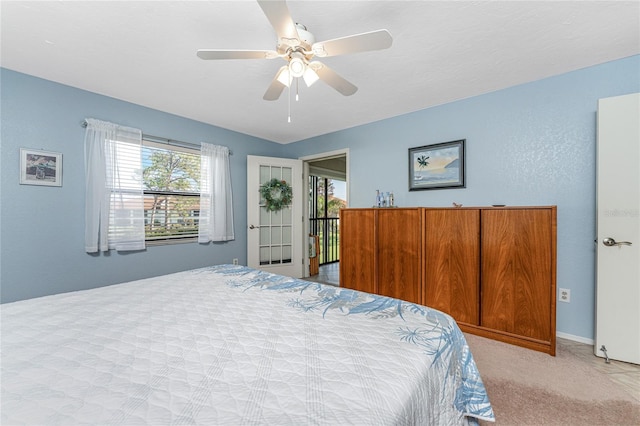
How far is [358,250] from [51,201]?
3249 mm

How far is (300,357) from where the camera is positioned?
86 centimetres

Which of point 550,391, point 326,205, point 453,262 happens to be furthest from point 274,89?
point 326,205

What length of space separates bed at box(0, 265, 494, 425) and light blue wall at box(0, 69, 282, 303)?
141 cm

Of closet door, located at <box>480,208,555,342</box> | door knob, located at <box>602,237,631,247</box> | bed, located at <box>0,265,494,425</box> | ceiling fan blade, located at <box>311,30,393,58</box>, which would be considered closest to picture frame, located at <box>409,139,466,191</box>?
closet door, located at <box>480,208,555,342</box>

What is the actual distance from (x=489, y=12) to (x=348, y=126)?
2.26 m

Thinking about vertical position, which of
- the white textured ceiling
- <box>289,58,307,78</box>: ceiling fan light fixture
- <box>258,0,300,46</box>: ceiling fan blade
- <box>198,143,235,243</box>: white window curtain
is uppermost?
the white textured ceiling

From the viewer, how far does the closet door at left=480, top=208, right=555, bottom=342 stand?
6.78 feet

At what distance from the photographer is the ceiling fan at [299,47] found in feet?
4.08

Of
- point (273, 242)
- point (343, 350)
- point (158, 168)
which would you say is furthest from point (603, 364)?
point (158, 168)

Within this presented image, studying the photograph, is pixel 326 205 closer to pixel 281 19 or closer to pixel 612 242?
pixel 612 242

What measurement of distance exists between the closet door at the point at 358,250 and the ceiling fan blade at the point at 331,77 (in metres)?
1.62

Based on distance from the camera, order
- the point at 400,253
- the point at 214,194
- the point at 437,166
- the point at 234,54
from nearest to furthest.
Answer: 1. the point at 234,54
2. the point at 400,253
3. the point at 437,166
4. the point at 214,194

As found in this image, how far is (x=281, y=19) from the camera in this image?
1.24 m

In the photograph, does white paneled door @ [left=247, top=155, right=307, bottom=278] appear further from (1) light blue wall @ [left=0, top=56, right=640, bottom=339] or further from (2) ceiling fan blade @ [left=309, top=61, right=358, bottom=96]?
(2) ceiling fan blade @ [left=309, top=61, right=358, bottom=96]
